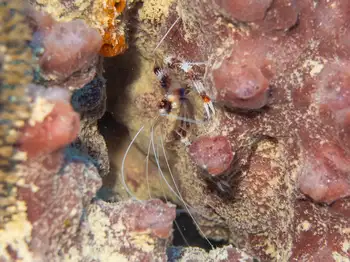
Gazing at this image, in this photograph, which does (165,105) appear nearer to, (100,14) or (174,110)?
(174,110)

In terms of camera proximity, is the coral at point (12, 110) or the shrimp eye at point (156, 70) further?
the shrimp eye at point (156, 70)

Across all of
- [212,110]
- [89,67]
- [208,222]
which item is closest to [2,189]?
[89,67]

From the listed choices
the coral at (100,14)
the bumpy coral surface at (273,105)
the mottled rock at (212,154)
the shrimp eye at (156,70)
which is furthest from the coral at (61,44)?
the shrimp eye at (156,70)

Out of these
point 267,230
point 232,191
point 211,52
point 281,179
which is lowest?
point 267,230

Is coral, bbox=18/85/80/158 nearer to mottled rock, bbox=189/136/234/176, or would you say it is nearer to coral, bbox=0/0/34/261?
coral, bbox=0/0/34/261

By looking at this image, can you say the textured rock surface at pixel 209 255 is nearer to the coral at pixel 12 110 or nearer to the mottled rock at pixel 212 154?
the mottled rock at pixel 212 154

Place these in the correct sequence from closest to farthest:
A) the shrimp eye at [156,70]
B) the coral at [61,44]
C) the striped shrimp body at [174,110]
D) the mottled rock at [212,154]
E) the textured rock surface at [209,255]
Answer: the coral at [61,44], the mottled rock at [212,154], the textured rock surface at [209,255], the striped shrimp body at [174,110], the shrimp eye at [156,70]

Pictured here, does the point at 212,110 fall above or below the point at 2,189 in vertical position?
above

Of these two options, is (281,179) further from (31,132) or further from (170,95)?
(31,132)
